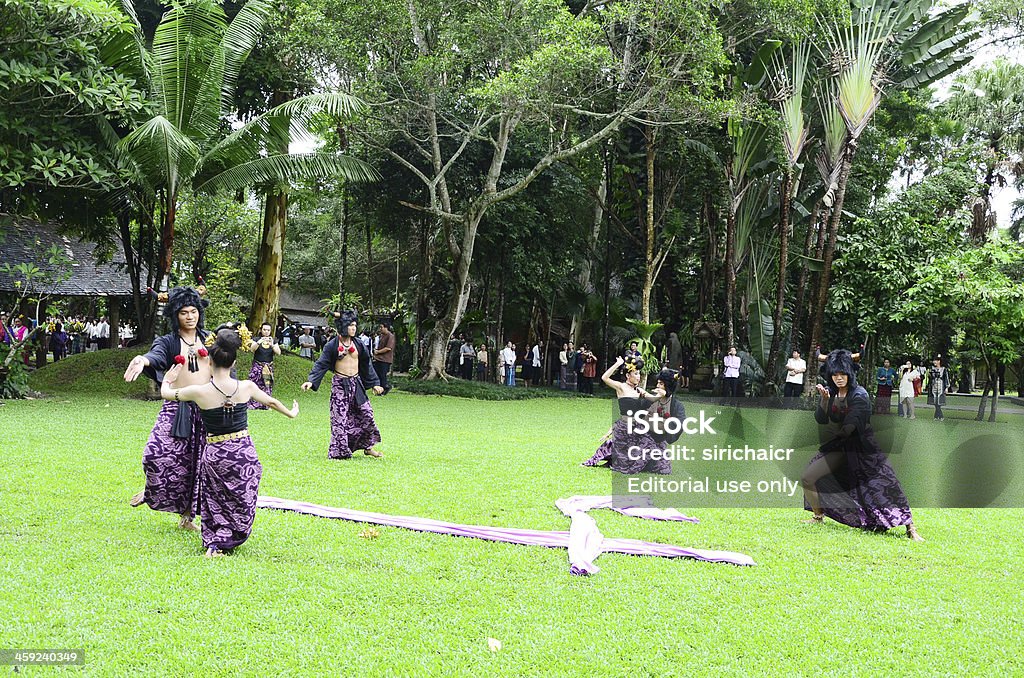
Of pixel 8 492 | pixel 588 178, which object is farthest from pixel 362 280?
pixel 8 492

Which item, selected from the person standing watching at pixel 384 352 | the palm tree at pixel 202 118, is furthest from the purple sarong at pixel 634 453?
the palm tree at pixel 202 118

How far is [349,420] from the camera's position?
34.7ft

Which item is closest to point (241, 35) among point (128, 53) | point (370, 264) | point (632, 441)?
point (128, 53)

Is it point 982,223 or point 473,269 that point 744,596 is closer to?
point 473,269

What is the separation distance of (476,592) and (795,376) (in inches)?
699

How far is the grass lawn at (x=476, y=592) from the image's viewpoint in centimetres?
416

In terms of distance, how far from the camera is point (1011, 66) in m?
Answer: 29.7

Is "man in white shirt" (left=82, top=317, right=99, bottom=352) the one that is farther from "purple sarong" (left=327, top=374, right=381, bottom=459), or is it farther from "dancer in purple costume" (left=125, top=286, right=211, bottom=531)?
"dancer in purple costume" (left=125, top=286, right=211, bottom=531)

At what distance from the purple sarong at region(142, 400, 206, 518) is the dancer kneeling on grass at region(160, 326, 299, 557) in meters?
0.57

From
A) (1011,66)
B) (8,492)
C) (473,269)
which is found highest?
(1011,66)

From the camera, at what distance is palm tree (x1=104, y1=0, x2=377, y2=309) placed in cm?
1628

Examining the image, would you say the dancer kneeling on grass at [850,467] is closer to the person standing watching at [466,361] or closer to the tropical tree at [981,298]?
the tropical tree at [981,298]

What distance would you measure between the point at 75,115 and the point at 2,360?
15.7 ft

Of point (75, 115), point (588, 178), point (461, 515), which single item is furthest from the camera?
point (588, 178)
